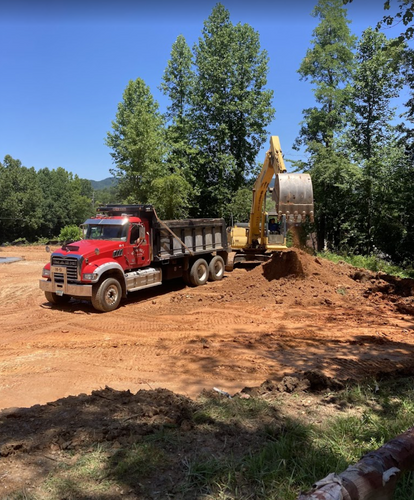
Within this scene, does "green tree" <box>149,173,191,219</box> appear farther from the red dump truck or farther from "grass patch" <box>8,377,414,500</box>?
"grass patch" <box>8,377,414,500</box>

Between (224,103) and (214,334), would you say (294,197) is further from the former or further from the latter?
(224,103)

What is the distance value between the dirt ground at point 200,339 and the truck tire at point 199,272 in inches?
24.9

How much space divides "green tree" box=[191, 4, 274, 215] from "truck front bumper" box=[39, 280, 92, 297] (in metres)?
24.0

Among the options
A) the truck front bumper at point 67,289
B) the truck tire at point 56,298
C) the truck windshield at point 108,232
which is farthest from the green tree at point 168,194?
the truck front bumper at point 67,289

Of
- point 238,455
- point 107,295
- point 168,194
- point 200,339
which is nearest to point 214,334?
point 200,339

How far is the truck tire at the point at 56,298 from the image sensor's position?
426 inches

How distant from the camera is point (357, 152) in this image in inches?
963

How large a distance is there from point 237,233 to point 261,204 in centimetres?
215

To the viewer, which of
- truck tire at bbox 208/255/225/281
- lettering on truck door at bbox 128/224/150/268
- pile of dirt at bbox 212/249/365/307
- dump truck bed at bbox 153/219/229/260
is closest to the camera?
lettering on truck door at bbox 128/224/150/268

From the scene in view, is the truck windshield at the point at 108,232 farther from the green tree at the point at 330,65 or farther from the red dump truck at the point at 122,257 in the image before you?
the green tree at the point at 330,65

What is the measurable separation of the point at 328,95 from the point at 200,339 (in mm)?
23555

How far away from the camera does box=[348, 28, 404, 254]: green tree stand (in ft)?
69.5

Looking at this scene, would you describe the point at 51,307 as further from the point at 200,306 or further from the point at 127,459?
the point at 127,459

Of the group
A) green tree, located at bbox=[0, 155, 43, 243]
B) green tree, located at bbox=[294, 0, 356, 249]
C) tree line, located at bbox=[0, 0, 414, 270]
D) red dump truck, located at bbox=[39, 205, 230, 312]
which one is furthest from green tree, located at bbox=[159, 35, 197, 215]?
green tree, located at bbox=[0, 155, 43, 243]
